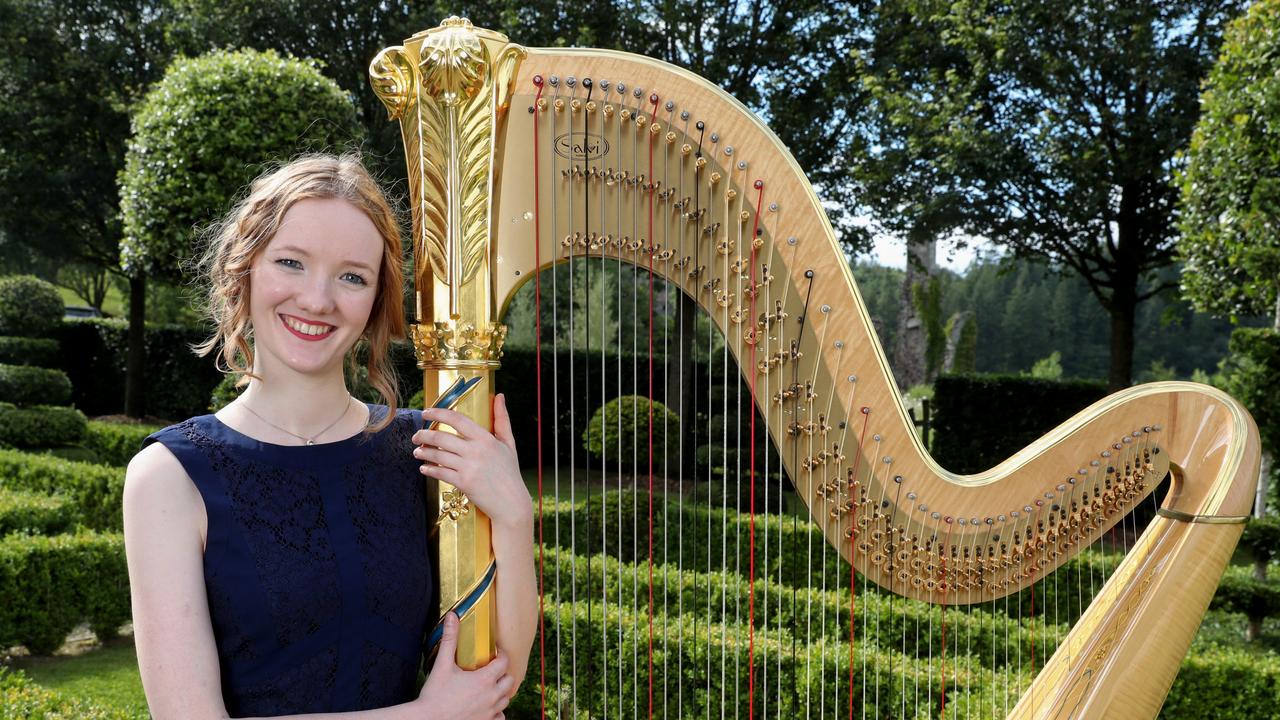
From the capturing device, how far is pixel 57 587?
17.9 feet

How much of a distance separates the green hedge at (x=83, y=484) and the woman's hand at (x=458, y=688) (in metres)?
6.77

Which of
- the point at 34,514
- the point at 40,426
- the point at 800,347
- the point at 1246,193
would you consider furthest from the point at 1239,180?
the point at 40,426

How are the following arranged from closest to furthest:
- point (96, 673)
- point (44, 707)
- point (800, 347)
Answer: point (800, 347), point (44, 707), point (96, 673)

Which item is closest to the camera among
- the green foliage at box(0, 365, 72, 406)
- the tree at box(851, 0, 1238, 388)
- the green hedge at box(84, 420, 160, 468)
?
the green foliage at box(0, 365, 72, 406)

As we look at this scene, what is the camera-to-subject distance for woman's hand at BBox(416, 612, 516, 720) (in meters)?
1.47

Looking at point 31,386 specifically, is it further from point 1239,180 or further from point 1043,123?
point 1043,123

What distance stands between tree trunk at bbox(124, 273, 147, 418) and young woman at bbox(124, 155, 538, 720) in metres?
14.7

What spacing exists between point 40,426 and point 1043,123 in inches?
483

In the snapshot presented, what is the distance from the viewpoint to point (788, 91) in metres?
12.9

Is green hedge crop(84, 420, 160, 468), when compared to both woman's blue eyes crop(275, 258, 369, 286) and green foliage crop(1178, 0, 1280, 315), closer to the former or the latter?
woman's blue eyes crop(275, 258, 369, 286)

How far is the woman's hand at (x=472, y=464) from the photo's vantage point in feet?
4.90

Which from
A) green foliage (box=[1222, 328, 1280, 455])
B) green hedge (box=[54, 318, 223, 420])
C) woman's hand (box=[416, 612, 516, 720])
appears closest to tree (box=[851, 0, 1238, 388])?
green foliage (box=[1222, 328, 1280, 455])

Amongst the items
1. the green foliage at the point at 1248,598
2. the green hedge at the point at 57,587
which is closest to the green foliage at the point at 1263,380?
the green foliage at the point at 1248,598

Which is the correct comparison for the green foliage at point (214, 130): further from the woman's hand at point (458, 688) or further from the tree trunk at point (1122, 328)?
the tree trunk at point (1122, 328)
